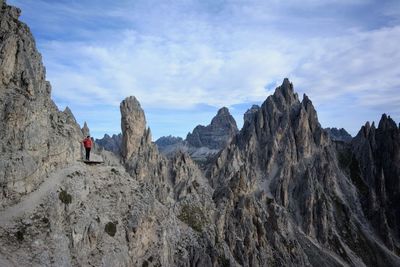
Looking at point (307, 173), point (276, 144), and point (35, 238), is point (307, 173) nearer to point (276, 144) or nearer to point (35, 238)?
point (276, 144)

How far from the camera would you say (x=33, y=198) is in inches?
1524

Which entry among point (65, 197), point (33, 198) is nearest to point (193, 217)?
point (65, 197)

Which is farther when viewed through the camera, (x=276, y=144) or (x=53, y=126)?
(x=276, y=144)

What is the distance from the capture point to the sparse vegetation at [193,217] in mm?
81125

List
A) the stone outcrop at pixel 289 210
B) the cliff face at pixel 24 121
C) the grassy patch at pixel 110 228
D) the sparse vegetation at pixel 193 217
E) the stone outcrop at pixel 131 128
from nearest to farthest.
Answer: the cliff face at pixel 24 121 < the grassy patch at pixel 110 228 < the sparse vegetation at pixel 193 217 < the stone outcrop at pixel 289 210 < the stone outcrop at pixel 131 128

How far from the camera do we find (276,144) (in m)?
198

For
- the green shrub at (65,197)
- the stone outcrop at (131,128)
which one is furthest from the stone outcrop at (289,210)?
the green shrub at (65,197)

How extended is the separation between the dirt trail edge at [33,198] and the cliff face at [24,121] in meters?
0.70

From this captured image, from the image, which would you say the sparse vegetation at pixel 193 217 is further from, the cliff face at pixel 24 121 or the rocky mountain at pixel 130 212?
the cliff face at pixel 24 121

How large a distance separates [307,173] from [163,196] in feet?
329

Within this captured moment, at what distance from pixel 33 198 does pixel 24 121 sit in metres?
8.55

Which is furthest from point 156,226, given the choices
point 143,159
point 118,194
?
point 143,159

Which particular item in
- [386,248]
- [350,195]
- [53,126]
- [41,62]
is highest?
[41,62]

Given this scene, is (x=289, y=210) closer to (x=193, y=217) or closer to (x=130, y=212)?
(x=193, y=217)
